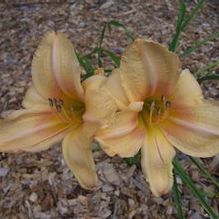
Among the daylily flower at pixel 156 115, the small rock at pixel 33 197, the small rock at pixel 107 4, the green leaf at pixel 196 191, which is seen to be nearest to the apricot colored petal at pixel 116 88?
the daylily flower at pixel 156 115

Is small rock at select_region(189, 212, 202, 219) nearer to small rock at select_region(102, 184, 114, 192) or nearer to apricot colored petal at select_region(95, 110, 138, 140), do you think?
small rock at select_region(102, 184, 114, 192)

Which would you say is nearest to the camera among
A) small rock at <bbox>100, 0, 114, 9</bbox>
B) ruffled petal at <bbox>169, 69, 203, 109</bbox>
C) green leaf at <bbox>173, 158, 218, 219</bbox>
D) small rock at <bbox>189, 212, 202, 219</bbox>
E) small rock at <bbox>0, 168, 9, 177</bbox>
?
ruffled petal at <bbox>169, 69, 203, 109</bbox>

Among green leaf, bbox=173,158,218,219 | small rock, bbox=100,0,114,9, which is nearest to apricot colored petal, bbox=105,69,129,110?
green leaf, bbox=173,158,218,219

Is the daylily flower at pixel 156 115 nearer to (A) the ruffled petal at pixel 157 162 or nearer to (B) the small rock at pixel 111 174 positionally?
(A) the ruffled petal at pixel 157 162

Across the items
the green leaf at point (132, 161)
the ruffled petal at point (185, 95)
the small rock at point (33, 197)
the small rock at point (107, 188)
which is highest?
the ruffled petal at point (185, 95)

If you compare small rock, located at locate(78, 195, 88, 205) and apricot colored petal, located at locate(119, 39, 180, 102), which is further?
small rock, located at locate(78, 195, 88, 205)

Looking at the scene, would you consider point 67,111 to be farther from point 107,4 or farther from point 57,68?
point 107,4
